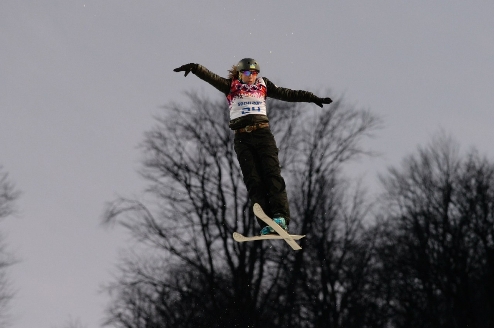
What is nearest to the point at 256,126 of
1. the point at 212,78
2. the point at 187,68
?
the point at 212,78

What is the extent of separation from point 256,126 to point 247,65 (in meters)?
0.82

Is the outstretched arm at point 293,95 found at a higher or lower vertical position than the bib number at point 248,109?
higher

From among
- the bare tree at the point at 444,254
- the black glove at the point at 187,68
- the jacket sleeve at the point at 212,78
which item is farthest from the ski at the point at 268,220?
the bare tree at the point at 444,254

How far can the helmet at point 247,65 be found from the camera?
987 cm

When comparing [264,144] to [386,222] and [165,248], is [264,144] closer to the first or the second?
[165,248]

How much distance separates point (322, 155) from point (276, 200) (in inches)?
611

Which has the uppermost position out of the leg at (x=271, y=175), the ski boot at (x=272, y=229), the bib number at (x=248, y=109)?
→ the bib number at (x=248, y=109)

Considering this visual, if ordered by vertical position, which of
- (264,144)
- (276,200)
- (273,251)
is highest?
(273,251)

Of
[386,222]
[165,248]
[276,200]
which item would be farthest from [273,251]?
[276,200]

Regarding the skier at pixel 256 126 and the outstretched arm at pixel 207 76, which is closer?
the outstretched arm at pixel 207 76

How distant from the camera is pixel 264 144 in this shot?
10.1 metres

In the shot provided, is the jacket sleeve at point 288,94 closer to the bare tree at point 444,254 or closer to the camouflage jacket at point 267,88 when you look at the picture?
the camouflage jacket at point 267,88

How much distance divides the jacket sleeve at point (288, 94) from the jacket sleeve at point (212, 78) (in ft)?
1.84

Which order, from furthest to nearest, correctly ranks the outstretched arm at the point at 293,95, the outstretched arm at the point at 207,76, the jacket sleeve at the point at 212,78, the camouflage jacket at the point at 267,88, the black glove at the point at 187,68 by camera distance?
the outstretched arm at the point at 293,95 < the camouflage jacket at the point at 267,88 < the jacket sleeve at the point at 212,78 < the outstretched arm at the point at 207,76 < the black glove at the point at 187,68
